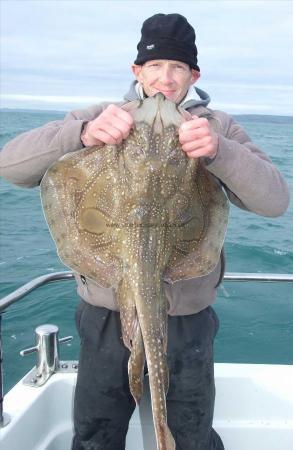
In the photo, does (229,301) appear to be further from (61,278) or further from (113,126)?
(113,126)

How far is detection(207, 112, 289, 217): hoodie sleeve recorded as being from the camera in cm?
264

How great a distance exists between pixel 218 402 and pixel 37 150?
2.64 m

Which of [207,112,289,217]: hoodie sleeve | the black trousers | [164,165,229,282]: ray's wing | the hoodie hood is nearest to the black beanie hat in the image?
the hoodie hood

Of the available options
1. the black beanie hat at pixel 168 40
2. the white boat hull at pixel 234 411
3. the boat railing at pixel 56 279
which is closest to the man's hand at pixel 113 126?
the black beanie hat at pixel 168 40

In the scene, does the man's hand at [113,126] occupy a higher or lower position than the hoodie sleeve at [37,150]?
higher

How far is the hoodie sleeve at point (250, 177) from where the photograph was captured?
2.64m

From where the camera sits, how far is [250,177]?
272cm

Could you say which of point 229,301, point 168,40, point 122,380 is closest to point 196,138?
point 168,40

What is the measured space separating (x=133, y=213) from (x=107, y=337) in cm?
114

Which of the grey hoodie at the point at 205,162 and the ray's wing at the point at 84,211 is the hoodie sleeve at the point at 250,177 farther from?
the ray's wing at the point at 84,211

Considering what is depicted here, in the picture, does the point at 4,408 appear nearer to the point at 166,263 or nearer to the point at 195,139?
the point at 166,263

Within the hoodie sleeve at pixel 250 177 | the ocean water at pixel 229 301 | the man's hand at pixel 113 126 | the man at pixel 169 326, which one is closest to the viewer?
the man's hand at pixel 113 126

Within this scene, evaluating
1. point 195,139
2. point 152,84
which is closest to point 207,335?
point 195,139

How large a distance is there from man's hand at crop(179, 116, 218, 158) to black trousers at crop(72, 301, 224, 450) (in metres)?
1.23
